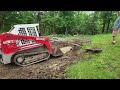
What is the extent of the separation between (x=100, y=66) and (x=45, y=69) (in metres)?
1.24

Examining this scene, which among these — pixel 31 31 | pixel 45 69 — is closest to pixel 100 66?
pixel 45 69

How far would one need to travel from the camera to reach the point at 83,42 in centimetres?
684

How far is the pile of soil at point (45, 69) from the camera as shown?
4703 millimetres

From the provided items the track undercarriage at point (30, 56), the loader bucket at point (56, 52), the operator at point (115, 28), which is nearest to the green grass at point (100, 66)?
the operator at point (115, 28)

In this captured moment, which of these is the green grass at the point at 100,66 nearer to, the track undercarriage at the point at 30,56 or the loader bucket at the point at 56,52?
the loader bucket at the point at 56,52

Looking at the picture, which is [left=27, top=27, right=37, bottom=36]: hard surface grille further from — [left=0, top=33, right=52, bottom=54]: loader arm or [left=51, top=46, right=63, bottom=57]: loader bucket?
[left=51, top=46, right=63, bottom=57]: loader bucket

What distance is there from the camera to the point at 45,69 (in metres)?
5.06

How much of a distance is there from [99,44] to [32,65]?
2046mm

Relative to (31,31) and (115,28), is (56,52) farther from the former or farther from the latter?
(115,28)

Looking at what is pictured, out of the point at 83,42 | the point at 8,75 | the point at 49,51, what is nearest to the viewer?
the point at 8,75

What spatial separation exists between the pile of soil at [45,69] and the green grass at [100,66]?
25 centimetres
